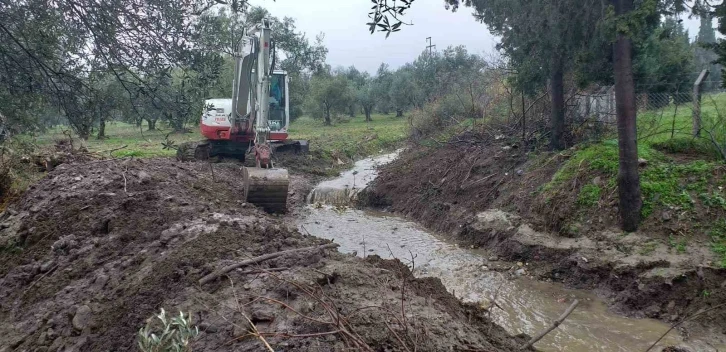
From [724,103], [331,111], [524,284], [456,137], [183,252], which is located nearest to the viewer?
[183,252]

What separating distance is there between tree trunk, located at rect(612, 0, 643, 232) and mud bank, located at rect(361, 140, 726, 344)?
0.36 metres

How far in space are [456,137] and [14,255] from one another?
12.2 m

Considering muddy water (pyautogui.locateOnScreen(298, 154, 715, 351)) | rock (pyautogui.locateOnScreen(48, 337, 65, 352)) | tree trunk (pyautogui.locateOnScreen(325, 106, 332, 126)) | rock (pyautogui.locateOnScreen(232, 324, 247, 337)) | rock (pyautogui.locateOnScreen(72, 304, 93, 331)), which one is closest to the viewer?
rock (pyautogui.locateOnScreen(232, 324, 247, 337))

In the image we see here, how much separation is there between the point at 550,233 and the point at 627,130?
2.31 meters

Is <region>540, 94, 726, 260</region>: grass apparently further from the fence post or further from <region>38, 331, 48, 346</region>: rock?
<region>38, 331, 48, 346</region>: rock

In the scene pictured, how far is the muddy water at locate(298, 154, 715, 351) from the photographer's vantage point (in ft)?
22.5

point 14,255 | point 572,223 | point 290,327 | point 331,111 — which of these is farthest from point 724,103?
point 331,111

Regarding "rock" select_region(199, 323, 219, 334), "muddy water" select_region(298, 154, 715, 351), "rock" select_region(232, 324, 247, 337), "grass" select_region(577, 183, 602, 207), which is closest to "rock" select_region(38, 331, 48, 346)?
"rock" select_region(199, 323, 219, 334)

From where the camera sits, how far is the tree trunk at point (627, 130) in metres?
8.75

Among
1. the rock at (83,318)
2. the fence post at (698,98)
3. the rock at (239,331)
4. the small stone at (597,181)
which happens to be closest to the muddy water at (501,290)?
the rock at (239,331)

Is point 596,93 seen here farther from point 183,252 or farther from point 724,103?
point 183,252

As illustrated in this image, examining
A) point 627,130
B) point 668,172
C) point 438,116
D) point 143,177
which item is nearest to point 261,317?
point 143,177

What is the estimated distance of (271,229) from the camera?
279 inches

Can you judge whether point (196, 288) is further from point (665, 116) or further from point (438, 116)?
point (438, 116)
